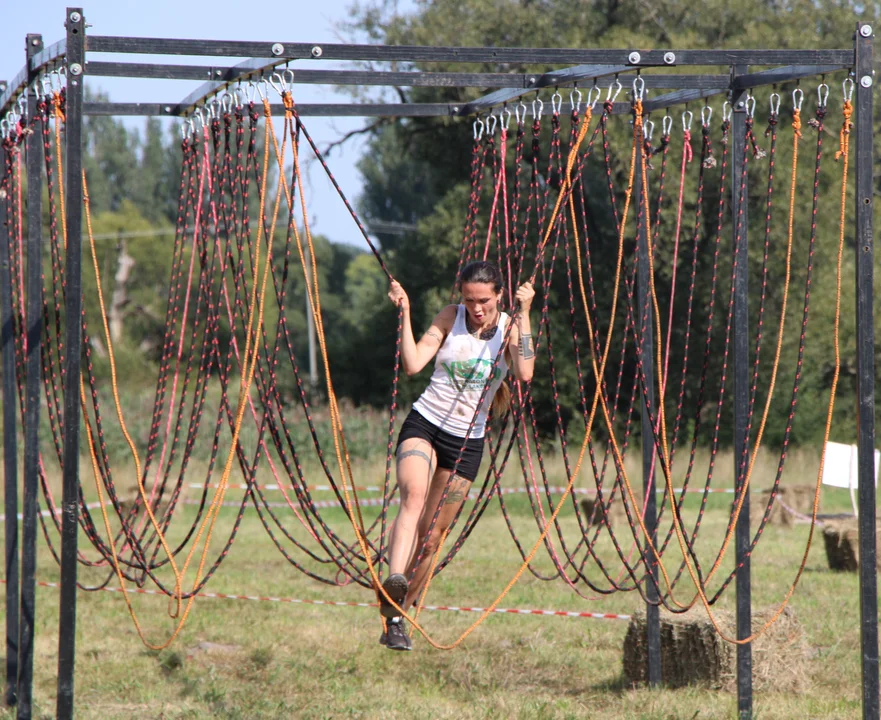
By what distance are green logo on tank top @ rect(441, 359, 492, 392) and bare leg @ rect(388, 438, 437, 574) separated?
28 centimetres

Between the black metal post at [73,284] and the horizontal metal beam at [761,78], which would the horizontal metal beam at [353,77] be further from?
the black metal post at [73,284]

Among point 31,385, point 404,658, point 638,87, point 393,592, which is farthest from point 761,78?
point 404,658

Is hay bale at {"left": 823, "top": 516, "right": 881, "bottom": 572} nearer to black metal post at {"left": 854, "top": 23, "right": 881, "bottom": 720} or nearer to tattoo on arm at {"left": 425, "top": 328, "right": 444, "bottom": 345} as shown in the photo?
black metal post at {"left": 854, "top": 23, "right": 881, "bottom": 720}

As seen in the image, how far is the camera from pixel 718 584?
8.84 metres

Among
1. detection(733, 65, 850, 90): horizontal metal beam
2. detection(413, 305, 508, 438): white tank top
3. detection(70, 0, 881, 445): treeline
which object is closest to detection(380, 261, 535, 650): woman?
detection(413, 305, 508, 438): white tank top

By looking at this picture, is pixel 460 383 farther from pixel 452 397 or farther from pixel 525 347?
pixel 525 347

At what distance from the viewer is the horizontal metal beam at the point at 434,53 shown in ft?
12.9

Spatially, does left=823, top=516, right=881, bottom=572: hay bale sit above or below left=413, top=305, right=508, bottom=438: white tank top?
below

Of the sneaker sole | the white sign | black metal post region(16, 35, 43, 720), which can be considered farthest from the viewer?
the white sign

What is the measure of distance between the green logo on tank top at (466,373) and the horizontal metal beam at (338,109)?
1.29 meters

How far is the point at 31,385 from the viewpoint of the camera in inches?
190

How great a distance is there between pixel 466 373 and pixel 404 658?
241 cm

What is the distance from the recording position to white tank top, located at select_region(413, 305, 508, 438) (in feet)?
15.4

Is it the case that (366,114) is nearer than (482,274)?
No
